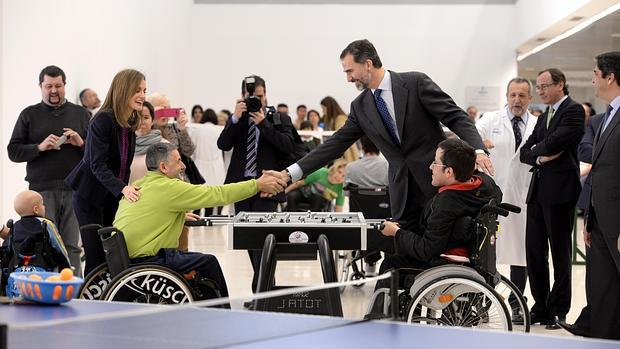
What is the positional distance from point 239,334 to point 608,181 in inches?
94.9

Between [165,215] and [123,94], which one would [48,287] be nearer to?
[165,215]

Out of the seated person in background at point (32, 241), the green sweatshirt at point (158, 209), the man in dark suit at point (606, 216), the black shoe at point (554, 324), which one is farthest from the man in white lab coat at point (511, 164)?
the seated person in background at point (32, 241)

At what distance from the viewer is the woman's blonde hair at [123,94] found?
5.20m

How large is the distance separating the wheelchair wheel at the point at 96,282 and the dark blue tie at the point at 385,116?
1.63m

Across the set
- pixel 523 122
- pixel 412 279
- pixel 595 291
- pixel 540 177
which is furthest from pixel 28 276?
pixel 523 122

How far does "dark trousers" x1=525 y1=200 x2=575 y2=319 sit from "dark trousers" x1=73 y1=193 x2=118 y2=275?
261 centimetres

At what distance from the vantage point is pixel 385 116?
16.3ft

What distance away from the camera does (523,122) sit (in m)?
6.55

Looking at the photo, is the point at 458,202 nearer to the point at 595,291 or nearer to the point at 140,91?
the point at 595,291

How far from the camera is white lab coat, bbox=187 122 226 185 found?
11852mm

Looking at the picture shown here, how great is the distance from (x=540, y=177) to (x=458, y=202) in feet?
5.61

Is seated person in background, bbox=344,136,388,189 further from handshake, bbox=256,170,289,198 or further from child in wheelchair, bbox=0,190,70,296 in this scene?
child in wheelchair, bbox=0,190,70,296

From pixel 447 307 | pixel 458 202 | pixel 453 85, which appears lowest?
pixel 447 307

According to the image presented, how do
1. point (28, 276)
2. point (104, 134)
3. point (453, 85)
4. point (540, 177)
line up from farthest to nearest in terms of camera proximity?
point (453, 85), point (540, 177), point (104, 134), point (28, 276)
